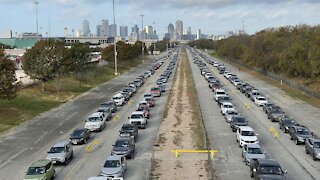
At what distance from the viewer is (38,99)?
6212cm

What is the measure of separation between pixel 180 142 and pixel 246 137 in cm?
496

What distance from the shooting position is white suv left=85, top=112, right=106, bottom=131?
41.8 meters

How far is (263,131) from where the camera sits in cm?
4116

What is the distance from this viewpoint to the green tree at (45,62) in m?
66.2

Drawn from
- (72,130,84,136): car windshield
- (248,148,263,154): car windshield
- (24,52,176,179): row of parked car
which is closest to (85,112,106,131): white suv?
(24,52,176,179): row of parked car

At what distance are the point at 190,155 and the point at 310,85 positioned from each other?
50.7 meters

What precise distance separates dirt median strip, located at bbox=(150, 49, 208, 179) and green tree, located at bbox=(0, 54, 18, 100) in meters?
16.9

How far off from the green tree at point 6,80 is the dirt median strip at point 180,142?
16932 millimetres

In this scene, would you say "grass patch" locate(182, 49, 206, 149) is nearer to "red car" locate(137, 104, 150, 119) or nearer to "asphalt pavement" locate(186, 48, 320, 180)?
"asphalt pavement" locate(186, 48, 320, 180)

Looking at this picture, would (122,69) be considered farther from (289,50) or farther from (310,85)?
(310,85)

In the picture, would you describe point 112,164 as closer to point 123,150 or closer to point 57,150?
point 123,150

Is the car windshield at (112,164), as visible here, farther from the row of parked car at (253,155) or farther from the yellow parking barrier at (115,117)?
the yellow parking barrier at (115,117)

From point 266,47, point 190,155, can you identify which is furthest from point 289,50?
point 190,155

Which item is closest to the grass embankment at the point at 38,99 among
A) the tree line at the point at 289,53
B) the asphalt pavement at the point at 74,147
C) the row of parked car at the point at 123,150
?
the asphalt pavement at the point at 74,147
